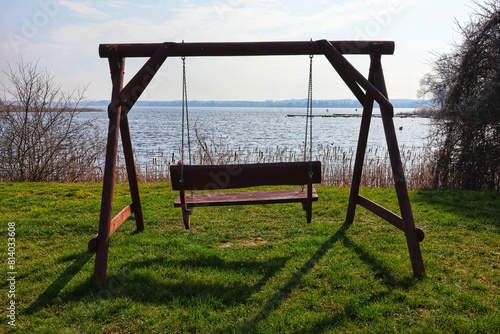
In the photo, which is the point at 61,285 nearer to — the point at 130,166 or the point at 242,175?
the point at 130,166

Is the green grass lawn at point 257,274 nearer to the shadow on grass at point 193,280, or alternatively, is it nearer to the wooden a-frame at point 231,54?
the shadow on grass at point 193,280

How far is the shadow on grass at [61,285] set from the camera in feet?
12.0

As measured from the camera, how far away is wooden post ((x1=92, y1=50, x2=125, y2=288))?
396 centimetres

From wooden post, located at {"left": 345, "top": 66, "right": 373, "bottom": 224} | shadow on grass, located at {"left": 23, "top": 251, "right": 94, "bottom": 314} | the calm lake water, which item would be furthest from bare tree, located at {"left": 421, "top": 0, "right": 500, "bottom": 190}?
shadow on grass, located at {"left": 23, "top": 251, "right": 94, "bottom": 314}

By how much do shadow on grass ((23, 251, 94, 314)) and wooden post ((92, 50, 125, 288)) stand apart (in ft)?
1.06

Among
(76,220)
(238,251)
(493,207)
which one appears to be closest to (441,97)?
(493,207)

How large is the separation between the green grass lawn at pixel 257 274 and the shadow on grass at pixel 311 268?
1 centimetres

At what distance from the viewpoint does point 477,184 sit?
10.1 metres

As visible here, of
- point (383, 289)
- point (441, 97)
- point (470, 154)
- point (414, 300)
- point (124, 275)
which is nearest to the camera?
point (414, 300)

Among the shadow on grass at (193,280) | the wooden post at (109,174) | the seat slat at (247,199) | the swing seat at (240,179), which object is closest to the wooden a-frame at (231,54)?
the wooden post at (109,174)

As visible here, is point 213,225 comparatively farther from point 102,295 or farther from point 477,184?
point 477,184

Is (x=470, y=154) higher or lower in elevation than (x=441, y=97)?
lower

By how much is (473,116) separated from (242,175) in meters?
7.73

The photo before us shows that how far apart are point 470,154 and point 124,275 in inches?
354
